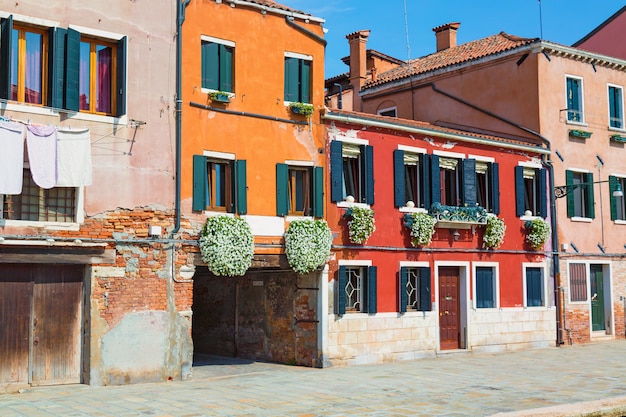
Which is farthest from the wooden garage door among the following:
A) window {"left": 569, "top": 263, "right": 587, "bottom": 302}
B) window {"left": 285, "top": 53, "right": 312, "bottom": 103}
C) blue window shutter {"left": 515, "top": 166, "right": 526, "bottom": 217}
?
window {"left": 569, "top": 263, "right": 587, "bottom": 302}

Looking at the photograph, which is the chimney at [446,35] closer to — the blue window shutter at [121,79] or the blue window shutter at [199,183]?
the blue window shutter at [199,183]

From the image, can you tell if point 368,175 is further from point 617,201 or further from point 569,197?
point 617,201

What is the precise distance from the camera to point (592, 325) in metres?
25.2

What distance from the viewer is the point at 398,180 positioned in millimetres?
20547

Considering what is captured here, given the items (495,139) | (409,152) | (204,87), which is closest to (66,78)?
(204,87)

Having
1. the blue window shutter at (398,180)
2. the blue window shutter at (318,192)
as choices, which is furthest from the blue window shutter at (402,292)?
the blue window shutter at (318,192)

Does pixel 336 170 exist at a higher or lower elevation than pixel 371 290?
higher

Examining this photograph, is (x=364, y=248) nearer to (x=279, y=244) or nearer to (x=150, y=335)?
(x=279, y=244)

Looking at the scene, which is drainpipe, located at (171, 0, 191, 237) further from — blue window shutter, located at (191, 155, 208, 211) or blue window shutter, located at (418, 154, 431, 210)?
blue window shutter, located at (418, 154, 431, 210)

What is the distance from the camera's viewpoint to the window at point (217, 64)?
688 inches

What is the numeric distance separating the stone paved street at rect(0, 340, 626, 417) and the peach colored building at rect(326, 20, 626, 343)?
5.51 m

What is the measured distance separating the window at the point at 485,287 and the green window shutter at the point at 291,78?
24.3 ft

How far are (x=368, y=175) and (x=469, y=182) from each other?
368 centimetres

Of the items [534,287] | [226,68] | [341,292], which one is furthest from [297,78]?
[534,287]
